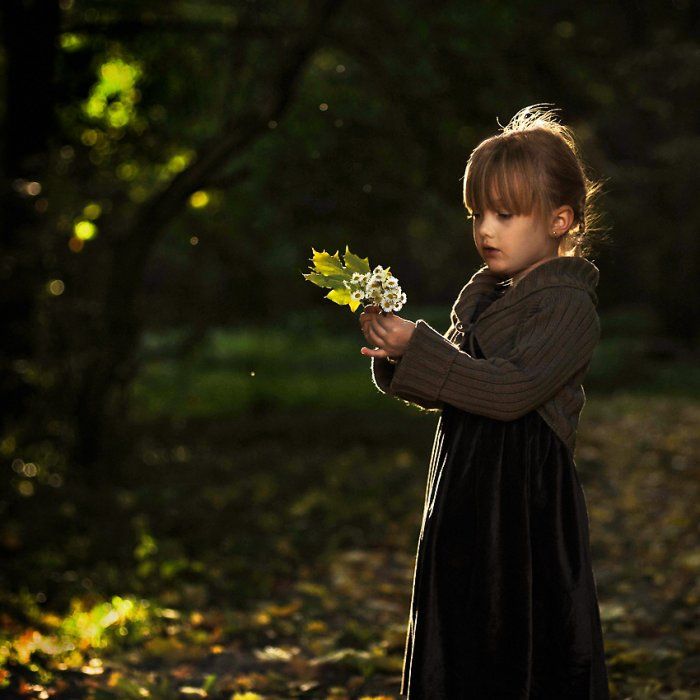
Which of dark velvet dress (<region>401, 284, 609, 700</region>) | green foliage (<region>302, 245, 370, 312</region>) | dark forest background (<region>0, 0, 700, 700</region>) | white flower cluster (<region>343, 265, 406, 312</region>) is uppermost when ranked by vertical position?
dark forest background (<region>0, 0, 700, 700</region>)

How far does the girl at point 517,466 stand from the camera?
2.56 meters

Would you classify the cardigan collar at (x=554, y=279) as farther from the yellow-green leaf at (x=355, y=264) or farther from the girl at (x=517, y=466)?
the yellow-green leaf at (x=355, y=264)

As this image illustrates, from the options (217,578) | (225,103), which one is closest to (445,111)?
(225,103)

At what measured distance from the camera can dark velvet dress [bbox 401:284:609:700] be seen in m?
Result: 2.64

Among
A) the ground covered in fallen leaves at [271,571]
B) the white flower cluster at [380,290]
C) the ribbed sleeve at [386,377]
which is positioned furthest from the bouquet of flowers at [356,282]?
the ground covered in fallen leaves at [271,571]

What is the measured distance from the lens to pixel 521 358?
2545 millimetres

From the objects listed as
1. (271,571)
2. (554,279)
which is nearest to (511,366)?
(554,279)

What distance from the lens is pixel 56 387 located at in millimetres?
7652

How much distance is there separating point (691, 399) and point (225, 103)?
9270 mm

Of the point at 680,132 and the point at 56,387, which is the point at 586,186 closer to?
the point at 56,387

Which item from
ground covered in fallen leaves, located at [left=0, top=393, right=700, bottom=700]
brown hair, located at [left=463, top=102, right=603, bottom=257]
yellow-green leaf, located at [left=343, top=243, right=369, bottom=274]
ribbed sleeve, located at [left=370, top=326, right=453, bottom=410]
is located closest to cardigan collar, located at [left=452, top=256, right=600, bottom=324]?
brown hair, located at [left=463, top=102, right=603, bottom=257]

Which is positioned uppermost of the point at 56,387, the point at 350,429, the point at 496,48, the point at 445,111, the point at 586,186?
the point at 496,48

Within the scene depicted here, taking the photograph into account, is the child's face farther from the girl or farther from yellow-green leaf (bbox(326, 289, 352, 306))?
yellow-green leaf (bbox(326, 289, 352, 306))

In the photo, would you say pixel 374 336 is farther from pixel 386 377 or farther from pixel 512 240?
pixel 512 240
